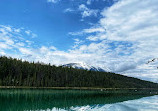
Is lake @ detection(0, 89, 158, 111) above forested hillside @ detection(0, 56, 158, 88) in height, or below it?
below

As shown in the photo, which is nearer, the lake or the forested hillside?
the lake

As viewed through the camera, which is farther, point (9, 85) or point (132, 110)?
point (9, 85)

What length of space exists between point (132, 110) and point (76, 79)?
14816 cm

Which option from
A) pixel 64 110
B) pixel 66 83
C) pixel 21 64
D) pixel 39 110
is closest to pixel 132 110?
pixel 64 110

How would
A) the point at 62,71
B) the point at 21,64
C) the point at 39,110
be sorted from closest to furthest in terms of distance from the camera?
the point at 39,110 → the point at 21,64 → the point at 62,71

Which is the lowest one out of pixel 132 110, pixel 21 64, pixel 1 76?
pixel 132 110

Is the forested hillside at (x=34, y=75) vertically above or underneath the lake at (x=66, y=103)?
above

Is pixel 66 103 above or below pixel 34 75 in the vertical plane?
below

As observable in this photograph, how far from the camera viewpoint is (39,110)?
126 ft

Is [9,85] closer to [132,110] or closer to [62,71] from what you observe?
[62,71]

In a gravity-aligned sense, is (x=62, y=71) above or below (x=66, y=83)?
above

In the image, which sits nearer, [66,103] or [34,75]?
[66,103]

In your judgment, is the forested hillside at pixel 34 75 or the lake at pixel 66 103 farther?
the forested hillside at pixel 34 75

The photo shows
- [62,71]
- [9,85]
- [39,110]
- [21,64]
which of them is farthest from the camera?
[62,71]
